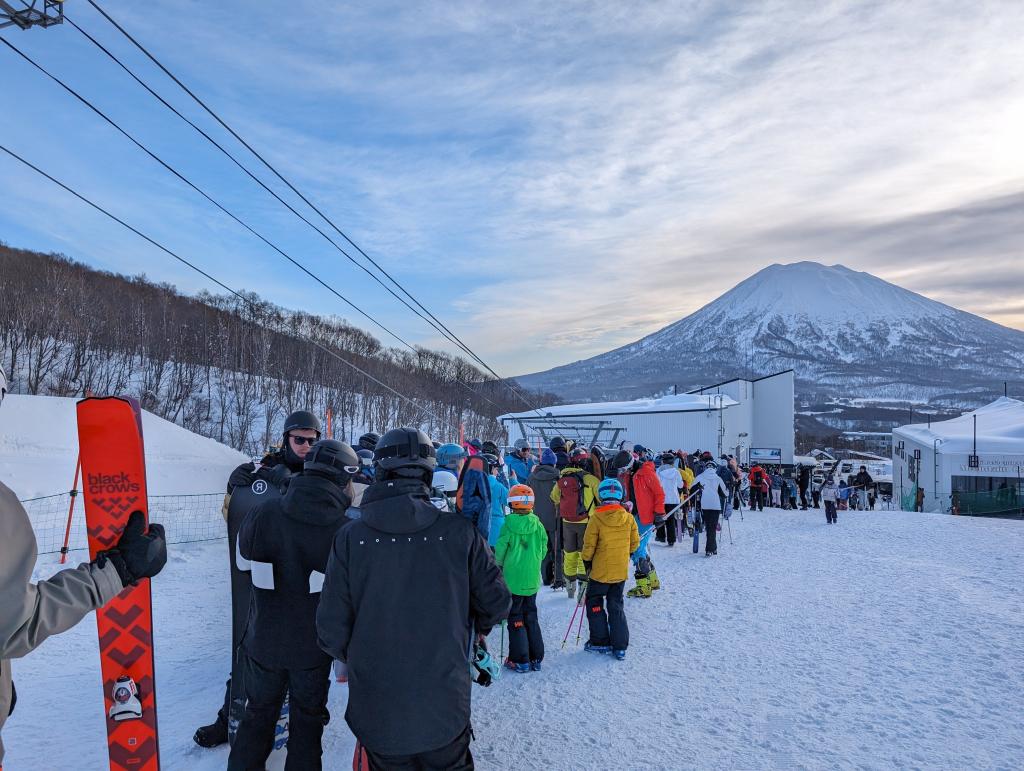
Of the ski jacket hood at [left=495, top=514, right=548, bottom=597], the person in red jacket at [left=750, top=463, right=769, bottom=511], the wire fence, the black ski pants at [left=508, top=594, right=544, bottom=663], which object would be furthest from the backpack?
the person in red jacket at [left=750, top=463, right=769, bottom=511]

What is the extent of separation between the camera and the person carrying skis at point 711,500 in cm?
1041

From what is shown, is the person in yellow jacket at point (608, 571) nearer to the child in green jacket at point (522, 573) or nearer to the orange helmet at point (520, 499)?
the child in green jacket at point (522, 573)

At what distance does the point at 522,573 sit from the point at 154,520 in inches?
355

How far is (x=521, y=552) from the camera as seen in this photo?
5.29 metres

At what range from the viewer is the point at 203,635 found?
5.80 m

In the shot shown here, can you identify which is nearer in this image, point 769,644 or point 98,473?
point 98,473

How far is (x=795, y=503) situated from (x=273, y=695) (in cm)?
2215

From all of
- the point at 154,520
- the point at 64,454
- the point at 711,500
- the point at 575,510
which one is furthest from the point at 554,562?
the point at 64,454

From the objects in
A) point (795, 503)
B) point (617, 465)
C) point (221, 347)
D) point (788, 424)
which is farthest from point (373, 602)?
point (221, 347)

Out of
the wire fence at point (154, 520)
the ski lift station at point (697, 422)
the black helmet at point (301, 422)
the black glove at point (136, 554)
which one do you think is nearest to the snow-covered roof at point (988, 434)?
the ski lift station at point (697, 422)

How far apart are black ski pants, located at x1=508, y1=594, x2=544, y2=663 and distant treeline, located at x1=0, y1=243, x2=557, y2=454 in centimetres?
3719

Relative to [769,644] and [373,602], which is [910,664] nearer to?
[769,644]

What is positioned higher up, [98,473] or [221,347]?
[221,347]

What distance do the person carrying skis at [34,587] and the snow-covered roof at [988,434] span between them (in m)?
35.0
